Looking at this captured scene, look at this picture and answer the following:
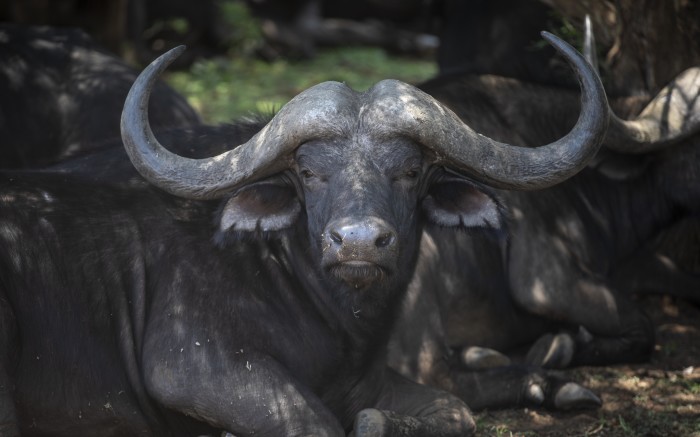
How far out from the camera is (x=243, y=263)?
223 inches

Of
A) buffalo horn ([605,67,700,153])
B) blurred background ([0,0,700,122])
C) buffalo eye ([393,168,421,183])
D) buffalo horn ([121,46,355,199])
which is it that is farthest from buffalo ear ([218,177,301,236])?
buffalo horn ([605,67,700,153])

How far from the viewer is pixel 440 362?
6551 millimetres

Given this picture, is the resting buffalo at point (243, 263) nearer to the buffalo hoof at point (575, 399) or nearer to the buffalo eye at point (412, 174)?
the buffalo eye at point (412, 174)

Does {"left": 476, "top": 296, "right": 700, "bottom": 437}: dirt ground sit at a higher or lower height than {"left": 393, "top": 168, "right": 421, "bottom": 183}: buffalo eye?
lower

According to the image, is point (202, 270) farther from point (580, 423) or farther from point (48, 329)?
point (580, 423)

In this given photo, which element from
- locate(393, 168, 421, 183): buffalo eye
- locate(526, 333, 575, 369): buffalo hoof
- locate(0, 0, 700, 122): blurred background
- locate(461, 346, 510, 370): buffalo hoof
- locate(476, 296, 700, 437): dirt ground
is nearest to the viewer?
locate(393, 168, 421, 183): buffalo eye

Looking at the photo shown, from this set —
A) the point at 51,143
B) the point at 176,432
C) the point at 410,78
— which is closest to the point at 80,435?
the point at 176,432

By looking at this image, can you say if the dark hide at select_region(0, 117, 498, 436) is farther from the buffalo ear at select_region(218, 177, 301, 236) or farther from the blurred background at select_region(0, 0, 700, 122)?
the blurred background at select_region(0, 0, 700, 122)

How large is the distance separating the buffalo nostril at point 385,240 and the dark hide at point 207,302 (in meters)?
0.01

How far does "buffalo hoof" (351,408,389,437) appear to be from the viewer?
535cm

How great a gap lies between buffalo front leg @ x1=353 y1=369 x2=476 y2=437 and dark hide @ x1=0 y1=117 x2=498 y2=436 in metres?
0.01

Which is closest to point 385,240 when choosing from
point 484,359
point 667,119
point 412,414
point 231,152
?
point 231,152

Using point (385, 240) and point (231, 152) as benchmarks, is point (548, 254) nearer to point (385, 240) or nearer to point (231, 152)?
point (385, 240)

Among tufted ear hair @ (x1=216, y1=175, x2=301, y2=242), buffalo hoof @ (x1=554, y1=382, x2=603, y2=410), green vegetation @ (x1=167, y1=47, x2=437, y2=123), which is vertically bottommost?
green vegetation @ (x1=167, y1=47, x2=437, y2=123)
